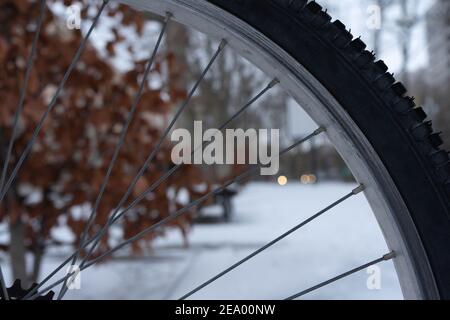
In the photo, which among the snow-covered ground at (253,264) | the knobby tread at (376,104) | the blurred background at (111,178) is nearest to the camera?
the knobby tread at (376,104)

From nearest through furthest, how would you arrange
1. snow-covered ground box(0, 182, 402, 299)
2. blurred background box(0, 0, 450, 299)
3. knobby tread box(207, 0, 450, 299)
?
knobby tread box(207, 0, 450, 299), blurred background box(0, 0, 450, 299), snow-covered ground box(0, 182, 402, 299)

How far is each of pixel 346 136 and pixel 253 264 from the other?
538 centimetres

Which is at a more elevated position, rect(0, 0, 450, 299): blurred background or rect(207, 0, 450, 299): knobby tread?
rect(0, 0, 450, 299): blurred background

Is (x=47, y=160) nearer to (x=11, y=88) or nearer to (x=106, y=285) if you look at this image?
(x=11, y=88)

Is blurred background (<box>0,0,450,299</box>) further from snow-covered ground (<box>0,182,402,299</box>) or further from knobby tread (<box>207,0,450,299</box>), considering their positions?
knobby tread (<box>207,0,450,299</box>)

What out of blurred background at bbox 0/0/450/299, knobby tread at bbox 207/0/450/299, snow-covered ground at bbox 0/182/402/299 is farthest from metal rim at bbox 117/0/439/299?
snow-covered ground at bbox 0/182/402/299

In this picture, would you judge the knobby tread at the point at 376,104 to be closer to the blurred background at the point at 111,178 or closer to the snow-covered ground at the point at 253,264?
the blurred background at the point at 111,178

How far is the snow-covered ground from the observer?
206 inches

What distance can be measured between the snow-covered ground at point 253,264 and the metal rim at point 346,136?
3.20 meters

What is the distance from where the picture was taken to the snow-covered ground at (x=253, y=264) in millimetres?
5230

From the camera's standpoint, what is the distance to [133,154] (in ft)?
12.8

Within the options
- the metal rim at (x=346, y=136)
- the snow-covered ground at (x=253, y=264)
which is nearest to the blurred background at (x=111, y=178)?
the snow-covered ground at (x=253, y=264)

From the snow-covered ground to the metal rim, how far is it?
3.20 meters

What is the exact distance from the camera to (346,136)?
3.93ft
